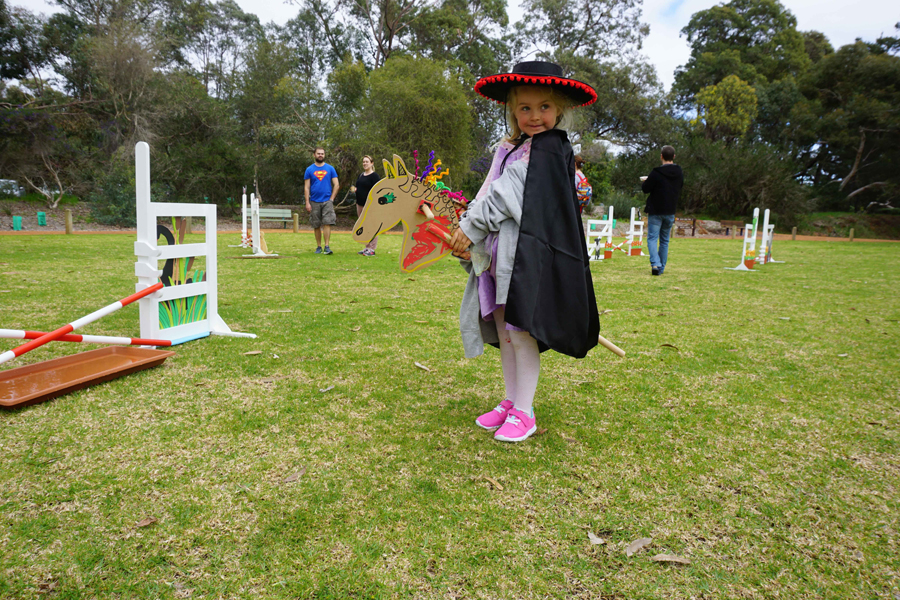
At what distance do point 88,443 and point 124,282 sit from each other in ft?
14.9

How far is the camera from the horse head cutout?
2678 millimetres

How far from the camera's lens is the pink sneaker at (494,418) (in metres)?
2.69

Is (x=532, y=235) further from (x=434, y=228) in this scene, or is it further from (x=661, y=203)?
(x=661, y=203)

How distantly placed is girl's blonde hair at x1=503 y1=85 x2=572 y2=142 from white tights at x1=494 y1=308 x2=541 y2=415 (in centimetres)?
85

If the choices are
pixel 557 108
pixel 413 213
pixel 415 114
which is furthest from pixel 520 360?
pixel 415 114

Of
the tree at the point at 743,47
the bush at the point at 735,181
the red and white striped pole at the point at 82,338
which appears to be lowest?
the red and white striped pole at the point at 82,338

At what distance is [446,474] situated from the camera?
2.21 m

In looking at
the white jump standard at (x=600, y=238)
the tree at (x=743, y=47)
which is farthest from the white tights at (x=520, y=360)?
the tree at (x=743, y=47)

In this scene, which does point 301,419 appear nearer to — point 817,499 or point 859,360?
point 817,499

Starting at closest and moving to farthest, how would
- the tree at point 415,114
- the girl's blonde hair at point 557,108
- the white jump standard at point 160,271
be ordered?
the girl's blonde hair at point 557,108 < the white jump standard at point 160,271 < the tree at point 415,114

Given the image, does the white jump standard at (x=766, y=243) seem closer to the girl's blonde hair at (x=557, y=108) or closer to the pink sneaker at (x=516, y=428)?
the girl's blonde hair at (x=557, y=108)

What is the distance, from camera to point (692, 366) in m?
3.71

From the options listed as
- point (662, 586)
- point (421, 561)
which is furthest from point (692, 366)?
point (421, 561)

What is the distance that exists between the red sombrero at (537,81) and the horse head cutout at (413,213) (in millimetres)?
550
